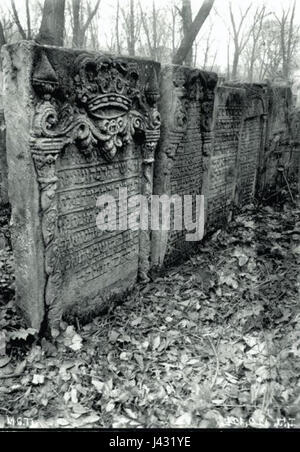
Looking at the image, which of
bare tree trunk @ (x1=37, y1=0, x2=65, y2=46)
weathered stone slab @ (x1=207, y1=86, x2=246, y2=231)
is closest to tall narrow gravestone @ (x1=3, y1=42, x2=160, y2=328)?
weathered stone slab @ (x1=207, y1=86, x2=246, y2=231)

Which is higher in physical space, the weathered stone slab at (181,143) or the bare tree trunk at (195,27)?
the bare tree trunk at (195,27)

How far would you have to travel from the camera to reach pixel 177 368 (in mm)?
3133

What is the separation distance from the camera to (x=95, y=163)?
11.2ft

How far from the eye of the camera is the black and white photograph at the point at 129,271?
2.64m

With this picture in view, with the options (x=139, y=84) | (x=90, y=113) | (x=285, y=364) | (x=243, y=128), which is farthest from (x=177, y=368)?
(x=243, y=128)

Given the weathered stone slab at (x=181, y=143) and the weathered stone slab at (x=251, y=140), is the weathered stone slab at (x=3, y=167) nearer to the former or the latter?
the weathered stone slab at (x=181, y=143)

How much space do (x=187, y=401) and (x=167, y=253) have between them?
214 cm

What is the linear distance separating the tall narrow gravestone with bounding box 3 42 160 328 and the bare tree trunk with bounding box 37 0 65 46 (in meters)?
5.25

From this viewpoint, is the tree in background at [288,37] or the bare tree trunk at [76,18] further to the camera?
the bare tree trunk at [76,18]

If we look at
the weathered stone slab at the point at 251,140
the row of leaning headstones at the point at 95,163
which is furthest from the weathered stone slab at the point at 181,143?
the weathered stone slab at the point at 251,140

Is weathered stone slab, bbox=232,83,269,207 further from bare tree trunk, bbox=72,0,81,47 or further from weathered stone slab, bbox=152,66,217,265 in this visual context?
bare tree trunk, bbox=72,0,81,47
